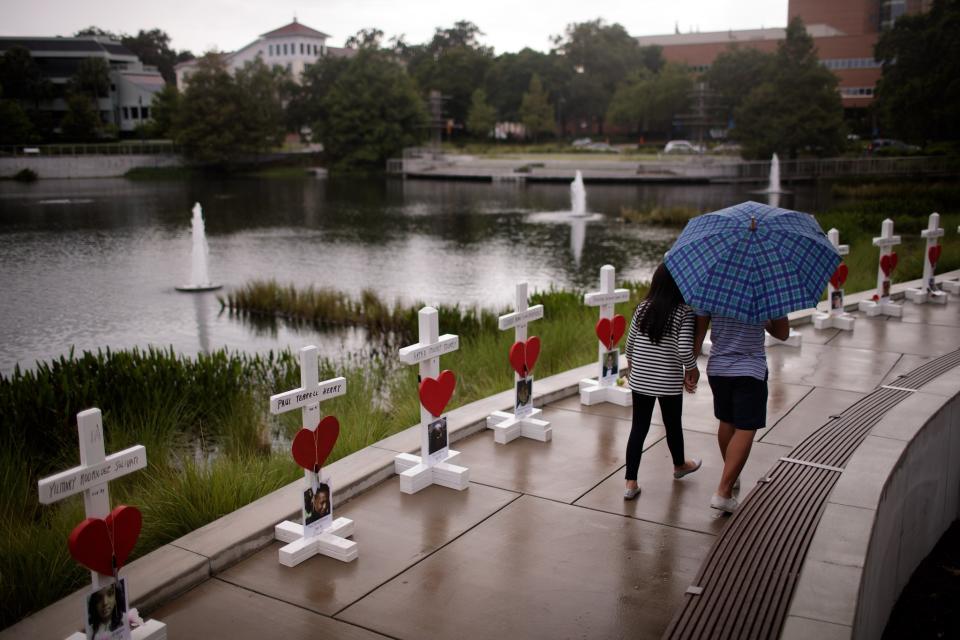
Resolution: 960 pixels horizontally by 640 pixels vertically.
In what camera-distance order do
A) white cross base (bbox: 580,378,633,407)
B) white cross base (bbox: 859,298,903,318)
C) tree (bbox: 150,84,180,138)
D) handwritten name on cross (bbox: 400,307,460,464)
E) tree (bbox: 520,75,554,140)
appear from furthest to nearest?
tree (bbox: 520,75,554,140)
tree (bbox: 150,84,180,138)
white cross base (bbox: 859,298,903,318)
white cross base (bbox: 580,378,633,407)
handwritten name on cross (bbox: 400,307,460,464)

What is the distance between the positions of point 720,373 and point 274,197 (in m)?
46.2

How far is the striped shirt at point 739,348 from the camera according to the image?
5480 mm

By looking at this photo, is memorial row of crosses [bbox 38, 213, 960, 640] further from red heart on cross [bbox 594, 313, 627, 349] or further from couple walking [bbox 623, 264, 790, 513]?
couple walking [bbox 623, 264, 790, 513]

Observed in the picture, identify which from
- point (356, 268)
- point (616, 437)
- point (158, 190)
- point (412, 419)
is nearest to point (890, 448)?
point (616, 437)

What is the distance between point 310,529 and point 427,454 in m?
1.29

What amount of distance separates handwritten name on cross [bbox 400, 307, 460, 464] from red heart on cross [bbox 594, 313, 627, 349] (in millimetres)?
2139

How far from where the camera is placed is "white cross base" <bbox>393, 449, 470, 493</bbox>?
245 inches

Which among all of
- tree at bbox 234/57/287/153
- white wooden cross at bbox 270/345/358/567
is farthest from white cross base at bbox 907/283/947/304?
tree at bbox 234/57/287/153

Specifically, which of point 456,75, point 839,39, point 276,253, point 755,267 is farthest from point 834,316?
point 839,39

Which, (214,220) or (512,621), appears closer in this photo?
(512,621)

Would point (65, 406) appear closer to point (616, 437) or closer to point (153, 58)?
point (616, 437)

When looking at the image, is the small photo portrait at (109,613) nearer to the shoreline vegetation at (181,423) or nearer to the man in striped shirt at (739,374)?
the shoreline vegetation at (181,423)

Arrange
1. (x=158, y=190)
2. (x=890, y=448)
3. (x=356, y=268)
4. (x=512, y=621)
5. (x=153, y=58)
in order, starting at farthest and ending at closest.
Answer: (x=153, y=58) → (x=158, y=190) → (x=356, y=268) → (x=890, y=448) → (x=512, y=621)

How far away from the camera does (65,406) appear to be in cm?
856
